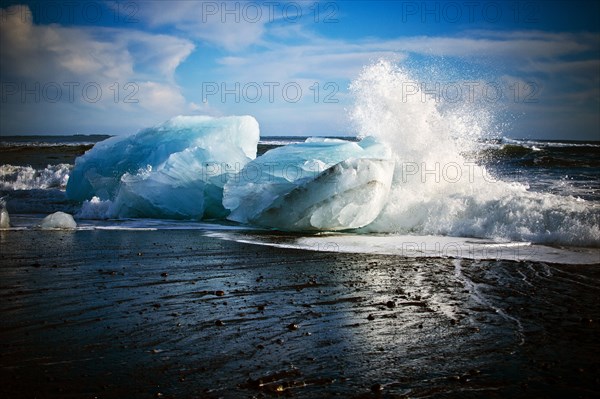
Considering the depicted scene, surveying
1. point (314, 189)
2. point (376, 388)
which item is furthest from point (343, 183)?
point (376, 388)

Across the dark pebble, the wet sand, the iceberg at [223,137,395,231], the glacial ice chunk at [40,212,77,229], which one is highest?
the iceberg at [223,137,395,231]

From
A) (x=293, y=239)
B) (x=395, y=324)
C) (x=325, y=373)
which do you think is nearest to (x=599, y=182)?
(x=293, y=239)

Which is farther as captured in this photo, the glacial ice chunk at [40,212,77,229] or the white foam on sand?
the glacial ice chunk at [40,212,77,229]

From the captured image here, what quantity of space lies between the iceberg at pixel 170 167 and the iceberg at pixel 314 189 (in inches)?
37.7

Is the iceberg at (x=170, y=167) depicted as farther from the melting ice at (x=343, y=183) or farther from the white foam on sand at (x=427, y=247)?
the white foam on sand at (x=427, y=247)

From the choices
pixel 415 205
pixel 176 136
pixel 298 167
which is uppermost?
pixel 176 136

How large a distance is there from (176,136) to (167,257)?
6.71 meters

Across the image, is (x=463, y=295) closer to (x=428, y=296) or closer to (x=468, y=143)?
(x=428, y=296)

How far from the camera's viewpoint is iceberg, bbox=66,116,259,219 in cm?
1200

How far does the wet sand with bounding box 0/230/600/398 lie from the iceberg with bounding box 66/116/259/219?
15.1 feet

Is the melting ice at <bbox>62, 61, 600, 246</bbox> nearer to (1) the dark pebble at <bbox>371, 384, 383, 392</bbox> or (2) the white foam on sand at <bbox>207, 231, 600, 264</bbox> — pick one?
(2) the white foam on sand at <bbox>207, 231, 600, 264</bbox>

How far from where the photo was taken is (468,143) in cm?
1208

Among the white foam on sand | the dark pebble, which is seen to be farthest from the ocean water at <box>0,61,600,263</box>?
the dark pebble

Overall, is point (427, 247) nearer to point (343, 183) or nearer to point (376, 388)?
point (343, 183)
